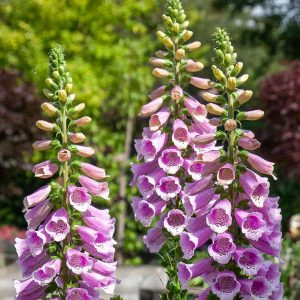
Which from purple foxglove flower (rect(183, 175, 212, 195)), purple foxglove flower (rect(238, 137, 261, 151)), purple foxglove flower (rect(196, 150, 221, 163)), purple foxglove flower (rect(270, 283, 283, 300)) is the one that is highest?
purple foxglove flower (rect(238, 137, 261, 151))

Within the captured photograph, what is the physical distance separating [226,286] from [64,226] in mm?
589

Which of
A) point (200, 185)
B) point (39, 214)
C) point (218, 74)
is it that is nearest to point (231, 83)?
point (218, 74)

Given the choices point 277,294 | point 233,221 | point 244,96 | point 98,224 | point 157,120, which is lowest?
point 277,294

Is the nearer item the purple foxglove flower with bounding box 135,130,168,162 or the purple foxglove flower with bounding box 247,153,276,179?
the purple foxglove flower with bounding box 247,153,276,179

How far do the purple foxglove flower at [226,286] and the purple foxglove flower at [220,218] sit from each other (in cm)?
14

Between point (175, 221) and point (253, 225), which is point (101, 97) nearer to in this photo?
point (175, 221)

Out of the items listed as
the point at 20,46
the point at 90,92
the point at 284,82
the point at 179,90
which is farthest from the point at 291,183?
the point at 179,90

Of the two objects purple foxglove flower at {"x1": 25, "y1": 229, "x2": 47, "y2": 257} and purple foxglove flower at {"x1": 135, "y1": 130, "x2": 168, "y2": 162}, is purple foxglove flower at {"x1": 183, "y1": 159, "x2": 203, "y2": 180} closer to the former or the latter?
purple foxglove flower at {"x1": 135, "y1": 130, "x2": 168, "y2": 162}

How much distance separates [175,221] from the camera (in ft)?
9.64

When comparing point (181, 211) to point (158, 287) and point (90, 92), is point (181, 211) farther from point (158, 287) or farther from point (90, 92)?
point (90, 92)

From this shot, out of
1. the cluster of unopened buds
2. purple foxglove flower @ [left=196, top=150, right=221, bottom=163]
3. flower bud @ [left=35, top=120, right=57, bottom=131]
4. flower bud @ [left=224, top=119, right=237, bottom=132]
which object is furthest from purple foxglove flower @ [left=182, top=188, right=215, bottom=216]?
flower bud @ [left=35, top=120, right=57, bottom=131]

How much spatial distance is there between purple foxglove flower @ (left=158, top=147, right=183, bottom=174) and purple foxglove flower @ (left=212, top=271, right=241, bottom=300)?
0.57m

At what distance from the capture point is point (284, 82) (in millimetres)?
13648

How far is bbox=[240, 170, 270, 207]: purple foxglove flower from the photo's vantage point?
2557mm
